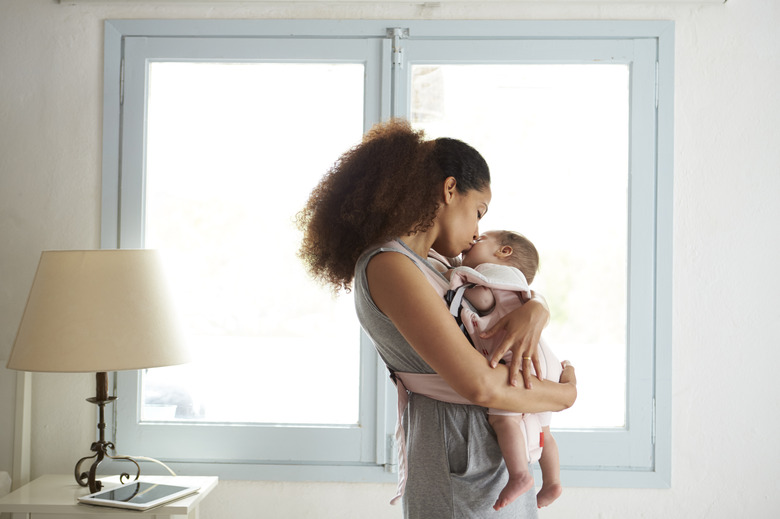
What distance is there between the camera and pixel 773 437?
2.23 m

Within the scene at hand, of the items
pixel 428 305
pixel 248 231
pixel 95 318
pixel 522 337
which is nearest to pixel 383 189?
pixel 428 305

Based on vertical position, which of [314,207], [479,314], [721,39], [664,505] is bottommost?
[664,505]

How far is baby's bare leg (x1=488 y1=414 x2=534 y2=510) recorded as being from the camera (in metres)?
1.19

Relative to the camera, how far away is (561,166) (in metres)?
2.31

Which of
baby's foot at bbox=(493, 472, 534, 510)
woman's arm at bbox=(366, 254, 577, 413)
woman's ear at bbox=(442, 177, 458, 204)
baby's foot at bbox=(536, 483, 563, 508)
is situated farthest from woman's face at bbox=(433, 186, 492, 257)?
baby's foot at bbox=(536, 483, 563, 508)

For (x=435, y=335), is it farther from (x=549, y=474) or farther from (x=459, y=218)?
(x=549, y=474)

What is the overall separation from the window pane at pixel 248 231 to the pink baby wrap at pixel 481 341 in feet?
3.26

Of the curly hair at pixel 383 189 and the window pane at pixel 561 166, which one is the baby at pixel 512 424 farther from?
the window pane at pixel 561 166

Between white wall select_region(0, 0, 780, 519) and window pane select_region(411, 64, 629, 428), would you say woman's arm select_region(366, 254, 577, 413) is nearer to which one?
window pane select_region(411, 64, 629, 428)

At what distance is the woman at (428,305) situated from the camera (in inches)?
45.3

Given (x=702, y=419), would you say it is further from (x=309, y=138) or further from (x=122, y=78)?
(x=122, y=78)

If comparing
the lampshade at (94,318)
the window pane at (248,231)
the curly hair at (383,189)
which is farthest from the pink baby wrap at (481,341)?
the window pane at (248,231)

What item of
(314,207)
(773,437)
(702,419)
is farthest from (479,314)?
(773,437)

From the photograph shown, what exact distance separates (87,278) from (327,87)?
104cm
